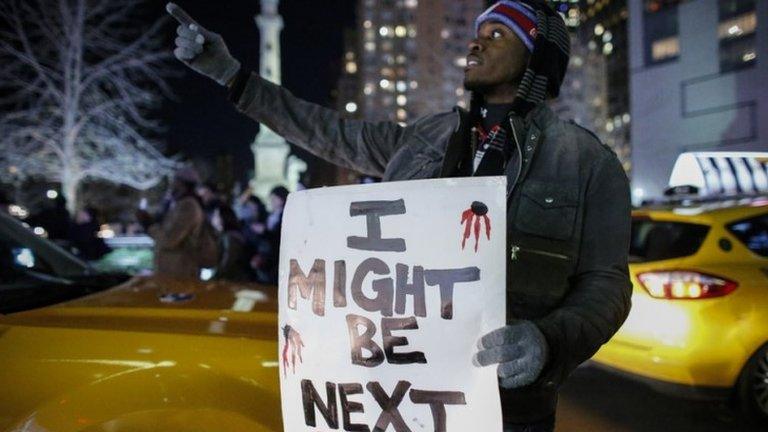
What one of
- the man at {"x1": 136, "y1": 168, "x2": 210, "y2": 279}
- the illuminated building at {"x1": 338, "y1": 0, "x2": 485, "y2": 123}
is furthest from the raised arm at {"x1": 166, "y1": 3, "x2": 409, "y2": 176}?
the illuminated building at {"x1": 338, "y1": 0, "x2": 485, "y2": 123}

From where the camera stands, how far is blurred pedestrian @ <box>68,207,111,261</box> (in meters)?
8.73

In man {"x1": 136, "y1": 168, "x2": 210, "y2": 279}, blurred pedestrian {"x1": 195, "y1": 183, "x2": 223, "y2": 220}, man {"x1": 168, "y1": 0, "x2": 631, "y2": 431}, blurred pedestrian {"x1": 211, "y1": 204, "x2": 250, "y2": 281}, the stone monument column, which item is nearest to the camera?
man {"x1": 168, "y1": 0, "x2": 631, "y2": 431}

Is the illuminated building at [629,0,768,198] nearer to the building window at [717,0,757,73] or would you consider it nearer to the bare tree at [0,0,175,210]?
the building window at [717,0,757,73]

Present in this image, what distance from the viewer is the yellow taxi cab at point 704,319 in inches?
163

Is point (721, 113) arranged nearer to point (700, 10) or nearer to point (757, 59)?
point (757, 59)

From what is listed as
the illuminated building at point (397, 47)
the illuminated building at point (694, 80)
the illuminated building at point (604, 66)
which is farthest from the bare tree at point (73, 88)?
the illuminated building at point (397, 47)

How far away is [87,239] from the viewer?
8828mm

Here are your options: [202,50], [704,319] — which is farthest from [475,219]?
[704,319]

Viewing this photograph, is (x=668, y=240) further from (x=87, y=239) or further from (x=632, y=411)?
(x=87, y=239)

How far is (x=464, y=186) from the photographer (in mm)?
1325

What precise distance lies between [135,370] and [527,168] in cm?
148

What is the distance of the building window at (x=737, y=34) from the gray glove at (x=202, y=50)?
1254 cm

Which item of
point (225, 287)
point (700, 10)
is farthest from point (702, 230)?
point (700, 10)

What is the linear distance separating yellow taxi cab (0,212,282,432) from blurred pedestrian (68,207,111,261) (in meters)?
6.88
